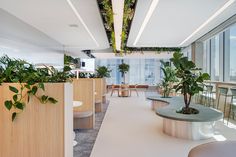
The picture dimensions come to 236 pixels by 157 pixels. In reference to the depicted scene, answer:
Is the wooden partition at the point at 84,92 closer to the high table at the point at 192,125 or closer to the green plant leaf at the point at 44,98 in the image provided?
the high table at the point at 192,125

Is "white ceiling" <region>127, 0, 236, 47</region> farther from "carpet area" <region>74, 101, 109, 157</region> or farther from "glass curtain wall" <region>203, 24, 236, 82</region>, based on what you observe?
"carpet area" <region>74, 101, 109, 157</region>

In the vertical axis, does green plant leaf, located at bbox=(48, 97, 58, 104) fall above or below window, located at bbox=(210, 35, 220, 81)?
below

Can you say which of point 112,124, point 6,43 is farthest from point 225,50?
point 6,43

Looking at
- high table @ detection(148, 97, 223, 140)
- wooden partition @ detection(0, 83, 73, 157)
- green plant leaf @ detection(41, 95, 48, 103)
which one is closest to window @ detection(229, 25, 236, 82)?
high table @ detection(148, 97, 223, 140)

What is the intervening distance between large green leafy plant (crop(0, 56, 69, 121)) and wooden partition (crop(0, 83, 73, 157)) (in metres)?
0.06

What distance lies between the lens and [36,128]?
242cm

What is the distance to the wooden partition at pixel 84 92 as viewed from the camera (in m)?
5.19

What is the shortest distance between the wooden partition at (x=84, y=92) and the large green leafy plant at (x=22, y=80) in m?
2.61

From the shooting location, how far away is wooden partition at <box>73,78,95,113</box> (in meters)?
5.19

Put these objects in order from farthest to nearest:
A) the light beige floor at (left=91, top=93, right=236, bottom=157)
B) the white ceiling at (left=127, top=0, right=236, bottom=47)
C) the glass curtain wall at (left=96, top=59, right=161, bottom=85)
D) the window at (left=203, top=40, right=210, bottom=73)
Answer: the glass curtain wall at (left=96, top=59, right=161, bottom=85)
the window at (left=203, top=40, right=210, bottom=73)
the white ceiling at (left=127, top=0, right=236, bottom=47)
the light beige floor at (left=91, top=93, right=236, bottom=157)

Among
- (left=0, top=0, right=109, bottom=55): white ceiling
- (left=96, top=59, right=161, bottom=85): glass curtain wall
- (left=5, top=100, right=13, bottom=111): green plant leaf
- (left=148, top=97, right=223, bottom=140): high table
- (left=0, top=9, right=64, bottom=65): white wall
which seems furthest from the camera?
(left=96, top=59, right=161, bottom=85): glass curtain wall

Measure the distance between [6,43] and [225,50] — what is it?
720 centimetres

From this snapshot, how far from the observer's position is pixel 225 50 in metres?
7.92

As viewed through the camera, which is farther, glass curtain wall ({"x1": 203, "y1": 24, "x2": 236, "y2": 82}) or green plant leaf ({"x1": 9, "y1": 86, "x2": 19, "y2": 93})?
glass curtain wall ({"x1": 203, "y1": 24, "x2": 236, "y2": 82})
